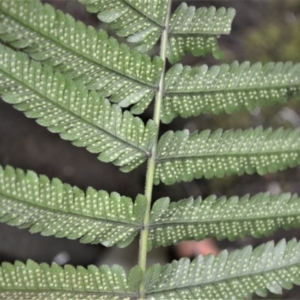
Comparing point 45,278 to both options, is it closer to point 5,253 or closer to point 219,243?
point 5,253

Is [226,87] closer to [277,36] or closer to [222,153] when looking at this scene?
[222,153]

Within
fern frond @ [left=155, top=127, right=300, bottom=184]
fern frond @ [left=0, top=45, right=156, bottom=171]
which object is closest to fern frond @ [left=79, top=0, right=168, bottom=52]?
fern frond @ [left=0, top=45, right=156, bottom=171]

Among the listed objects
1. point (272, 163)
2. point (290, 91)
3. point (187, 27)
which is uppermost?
point (187, 27)

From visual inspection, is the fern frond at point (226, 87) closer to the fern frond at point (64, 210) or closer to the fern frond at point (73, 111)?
the fern frond at point (73, 111)

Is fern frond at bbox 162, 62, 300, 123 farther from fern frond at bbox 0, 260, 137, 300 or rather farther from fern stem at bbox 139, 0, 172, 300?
fern frond at bbox 0, 260, 137, 300

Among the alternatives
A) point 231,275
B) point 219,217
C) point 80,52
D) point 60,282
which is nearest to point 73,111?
point 80,52

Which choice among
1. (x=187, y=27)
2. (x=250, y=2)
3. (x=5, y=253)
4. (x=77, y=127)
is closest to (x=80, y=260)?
(x=5, y=253)
